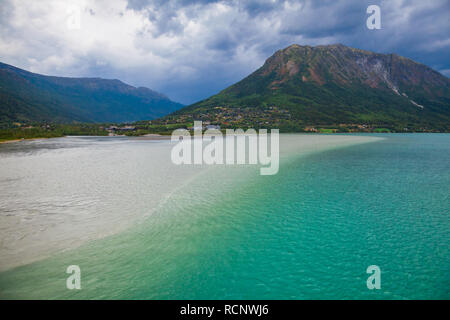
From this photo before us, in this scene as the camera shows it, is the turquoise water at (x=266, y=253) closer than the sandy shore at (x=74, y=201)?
Yes

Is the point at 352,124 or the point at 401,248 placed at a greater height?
the point at 352,124

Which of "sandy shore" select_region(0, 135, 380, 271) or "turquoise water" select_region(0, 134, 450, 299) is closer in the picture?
"turquoise water" select_region(0, 134, 450, 299)
